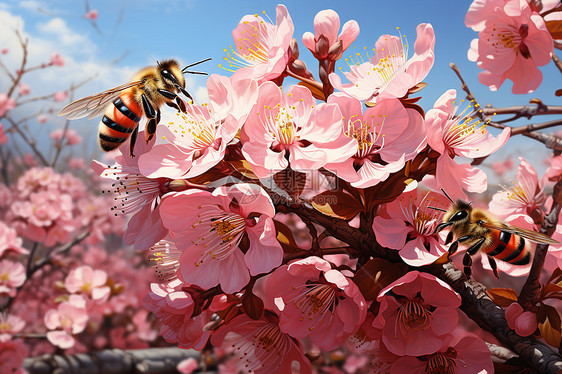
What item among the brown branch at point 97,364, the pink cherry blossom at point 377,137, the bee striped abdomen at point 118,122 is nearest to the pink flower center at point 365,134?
the pink cherry blossom at point 377,137

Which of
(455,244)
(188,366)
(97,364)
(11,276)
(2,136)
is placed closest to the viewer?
(455,244)

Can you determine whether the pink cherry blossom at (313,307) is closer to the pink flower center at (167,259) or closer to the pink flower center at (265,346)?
the pink flower center at (265,346)

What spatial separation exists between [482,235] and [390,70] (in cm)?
28

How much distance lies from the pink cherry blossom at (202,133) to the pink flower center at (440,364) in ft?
1.26

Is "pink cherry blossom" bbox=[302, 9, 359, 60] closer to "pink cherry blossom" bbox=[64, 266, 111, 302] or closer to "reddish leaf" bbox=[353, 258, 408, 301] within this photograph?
"reddish leaf" bbox=[353, 258, 408, 301]

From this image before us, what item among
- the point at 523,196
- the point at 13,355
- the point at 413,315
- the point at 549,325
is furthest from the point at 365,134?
the point at 13,355

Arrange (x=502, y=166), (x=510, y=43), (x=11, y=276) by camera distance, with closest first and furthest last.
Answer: (x=510, y=43), (x=11, y=276), (x=502, y=166)

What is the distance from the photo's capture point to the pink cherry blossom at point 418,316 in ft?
1.62

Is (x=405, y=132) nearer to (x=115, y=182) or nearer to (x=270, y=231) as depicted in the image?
(x=270, y=231)

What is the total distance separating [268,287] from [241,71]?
11.8 inches

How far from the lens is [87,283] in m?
1.83

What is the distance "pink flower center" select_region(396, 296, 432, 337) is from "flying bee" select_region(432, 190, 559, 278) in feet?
0.23

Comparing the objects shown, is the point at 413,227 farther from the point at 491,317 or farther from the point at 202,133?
the point at 202,133

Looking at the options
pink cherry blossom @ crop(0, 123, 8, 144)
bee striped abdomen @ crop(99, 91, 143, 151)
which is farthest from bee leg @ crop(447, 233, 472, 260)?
pink cherry blossom @ crop(0, 123, 8, 144)
